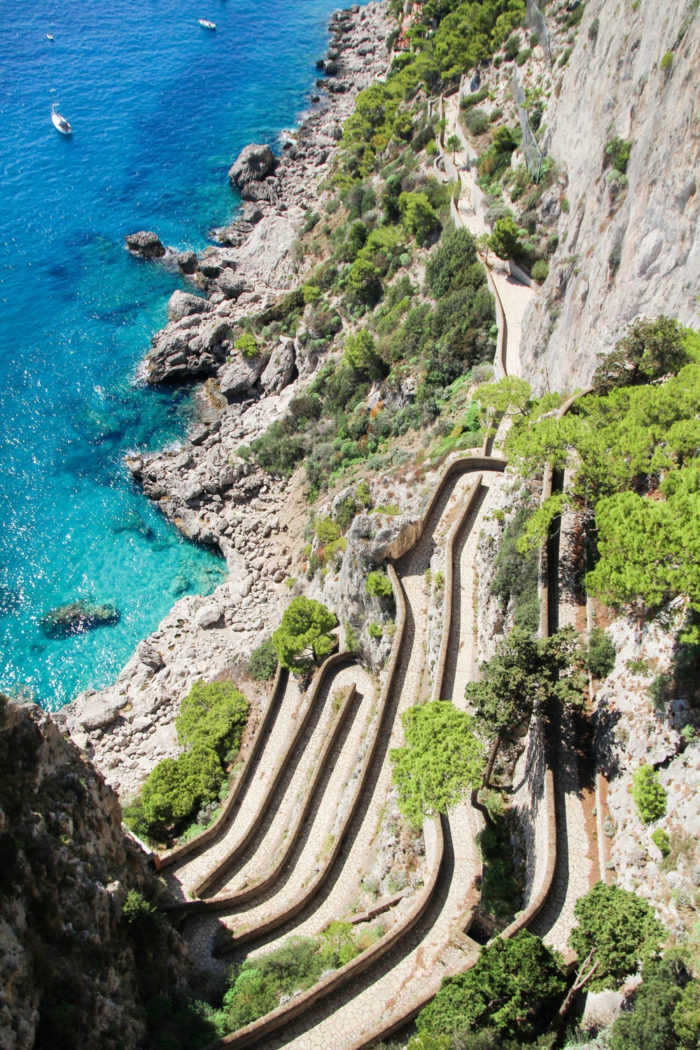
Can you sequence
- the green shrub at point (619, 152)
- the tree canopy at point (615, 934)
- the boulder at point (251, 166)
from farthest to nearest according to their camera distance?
the boulder at point (251, 166) → the green shrub at point (619, 152) → the tree canopy at point (615, 934)

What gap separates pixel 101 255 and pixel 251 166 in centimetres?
2510

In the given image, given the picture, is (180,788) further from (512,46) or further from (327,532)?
(512,46)

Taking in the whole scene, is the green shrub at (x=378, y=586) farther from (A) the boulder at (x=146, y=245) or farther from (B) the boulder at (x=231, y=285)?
(A) the boulder at (x=146, y=245)

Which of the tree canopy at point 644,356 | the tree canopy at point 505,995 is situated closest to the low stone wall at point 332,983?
the tree canopy at point 505,995

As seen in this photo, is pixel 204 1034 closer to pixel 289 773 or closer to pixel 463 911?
pixel 463 911

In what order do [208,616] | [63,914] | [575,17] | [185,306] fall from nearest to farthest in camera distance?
[63,914]
[208,616]
[575,17]
[185,306]

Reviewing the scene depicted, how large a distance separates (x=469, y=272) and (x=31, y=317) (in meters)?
51.5

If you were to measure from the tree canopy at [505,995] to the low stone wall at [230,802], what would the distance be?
55.0 feet

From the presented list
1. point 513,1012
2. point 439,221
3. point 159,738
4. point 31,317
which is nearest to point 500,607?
point 513,1012

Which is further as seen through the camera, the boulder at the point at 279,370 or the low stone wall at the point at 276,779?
the boulder at the point at 279,370

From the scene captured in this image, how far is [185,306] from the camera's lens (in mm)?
76312

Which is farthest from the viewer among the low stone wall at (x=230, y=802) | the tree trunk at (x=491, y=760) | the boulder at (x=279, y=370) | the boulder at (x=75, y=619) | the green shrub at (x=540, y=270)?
the boulder at (x=279, y=370)

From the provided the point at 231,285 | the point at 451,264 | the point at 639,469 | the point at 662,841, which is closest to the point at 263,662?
the point at 639,469

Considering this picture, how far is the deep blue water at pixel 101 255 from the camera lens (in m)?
55.3
